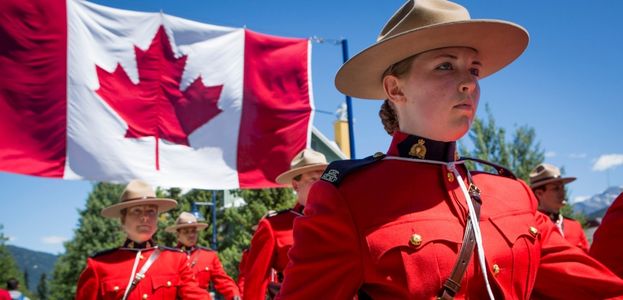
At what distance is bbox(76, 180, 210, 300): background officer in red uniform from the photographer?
563cm

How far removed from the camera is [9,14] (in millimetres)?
6984

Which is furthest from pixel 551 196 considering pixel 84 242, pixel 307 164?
pixel 84 242

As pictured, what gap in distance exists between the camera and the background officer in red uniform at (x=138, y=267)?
5629mm

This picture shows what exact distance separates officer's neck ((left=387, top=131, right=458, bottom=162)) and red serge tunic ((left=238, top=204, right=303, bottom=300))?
12.6 ft

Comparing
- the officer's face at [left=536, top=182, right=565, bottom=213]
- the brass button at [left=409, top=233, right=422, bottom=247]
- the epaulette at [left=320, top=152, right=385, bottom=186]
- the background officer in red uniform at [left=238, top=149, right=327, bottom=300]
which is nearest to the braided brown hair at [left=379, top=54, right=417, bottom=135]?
the epaulette at [left=320, top=152, right=385, bottom=186]

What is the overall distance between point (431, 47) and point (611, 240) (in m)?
1.63

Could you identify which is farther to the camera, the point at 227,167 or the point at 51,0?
the point at 227,167

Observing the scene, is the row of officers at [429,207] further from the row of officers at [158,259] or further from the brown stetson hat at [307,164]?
the brown stetson hat at [307,164]

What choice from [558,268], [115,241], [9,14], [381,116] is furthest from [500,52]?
[115,241]

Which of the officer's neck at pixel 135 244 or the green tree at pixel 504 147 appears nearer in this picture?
the officer's neck at pixel 135 244

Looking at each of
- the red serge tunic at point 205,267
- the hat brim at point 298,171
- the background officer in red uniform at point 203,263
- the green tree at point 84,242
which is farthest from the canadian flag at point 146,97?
the green tree at point 84,242

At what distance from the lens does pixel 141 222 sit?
20.0ft

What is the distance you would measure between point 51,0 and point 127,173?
239 cm

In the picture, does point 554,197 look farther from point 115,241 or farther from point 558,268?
point 115,241
